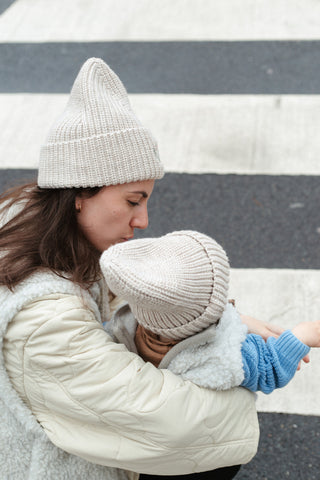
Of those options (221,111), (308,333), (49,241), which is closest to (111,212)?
(49,241)

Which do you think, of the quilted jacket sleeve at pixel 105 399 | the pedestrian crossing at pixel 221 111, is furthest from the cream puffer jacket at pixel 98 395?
the pedestrian crossing at pixel 221 111

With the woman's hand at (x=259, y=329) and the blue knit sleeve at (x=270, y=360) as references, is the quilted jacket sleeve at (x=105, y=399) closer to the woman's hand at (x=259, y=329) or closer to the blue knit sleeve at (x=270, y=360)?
the blue knit sleeve at (x=270, y=360)

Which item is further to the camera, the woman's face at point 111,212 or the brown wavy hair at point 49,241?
the woman's face at point 111,212

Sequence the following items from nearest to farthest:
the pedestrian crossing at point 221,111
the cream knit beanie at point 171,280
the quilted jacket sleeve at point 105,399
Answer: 1. the cream knit beanie at point 171,280
2. the quilted jacket sleeve at point 105,399
3. the pedestrian crossing at point 221,111

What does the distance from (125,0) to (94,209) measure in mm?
4366

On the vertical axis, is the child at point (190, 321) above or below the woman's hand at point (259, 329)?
above

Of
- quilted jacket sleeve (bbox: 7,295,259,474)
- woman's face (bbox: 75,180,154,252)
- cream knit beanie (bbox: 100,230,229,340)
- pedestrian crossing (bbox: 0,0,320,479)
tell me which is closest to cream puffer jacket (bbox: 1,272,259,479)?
quilted jacket sleeve (bbox: 7,295,259,474)

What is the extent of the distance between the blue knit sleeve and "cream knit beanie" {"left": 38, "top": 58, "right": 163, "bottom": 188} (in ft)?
2.01

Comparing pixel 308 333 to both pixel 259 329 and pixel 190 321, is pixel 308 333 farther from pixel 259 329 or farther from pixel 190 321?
pixel 190 321

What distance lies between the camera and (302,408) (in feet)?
9.09

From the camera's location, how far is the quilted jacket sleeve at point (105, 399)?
1.71 metres

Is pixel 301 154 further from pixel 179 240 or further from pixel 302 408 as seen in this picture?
pixel 179 240

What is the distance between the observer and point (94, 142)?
1.94m

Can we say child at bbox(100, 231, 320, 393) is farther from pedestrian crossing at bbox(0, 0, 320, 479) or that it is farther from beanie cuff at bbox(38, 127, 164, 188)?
pedestrian crossing at bbox(0, 0, 320, 479)
